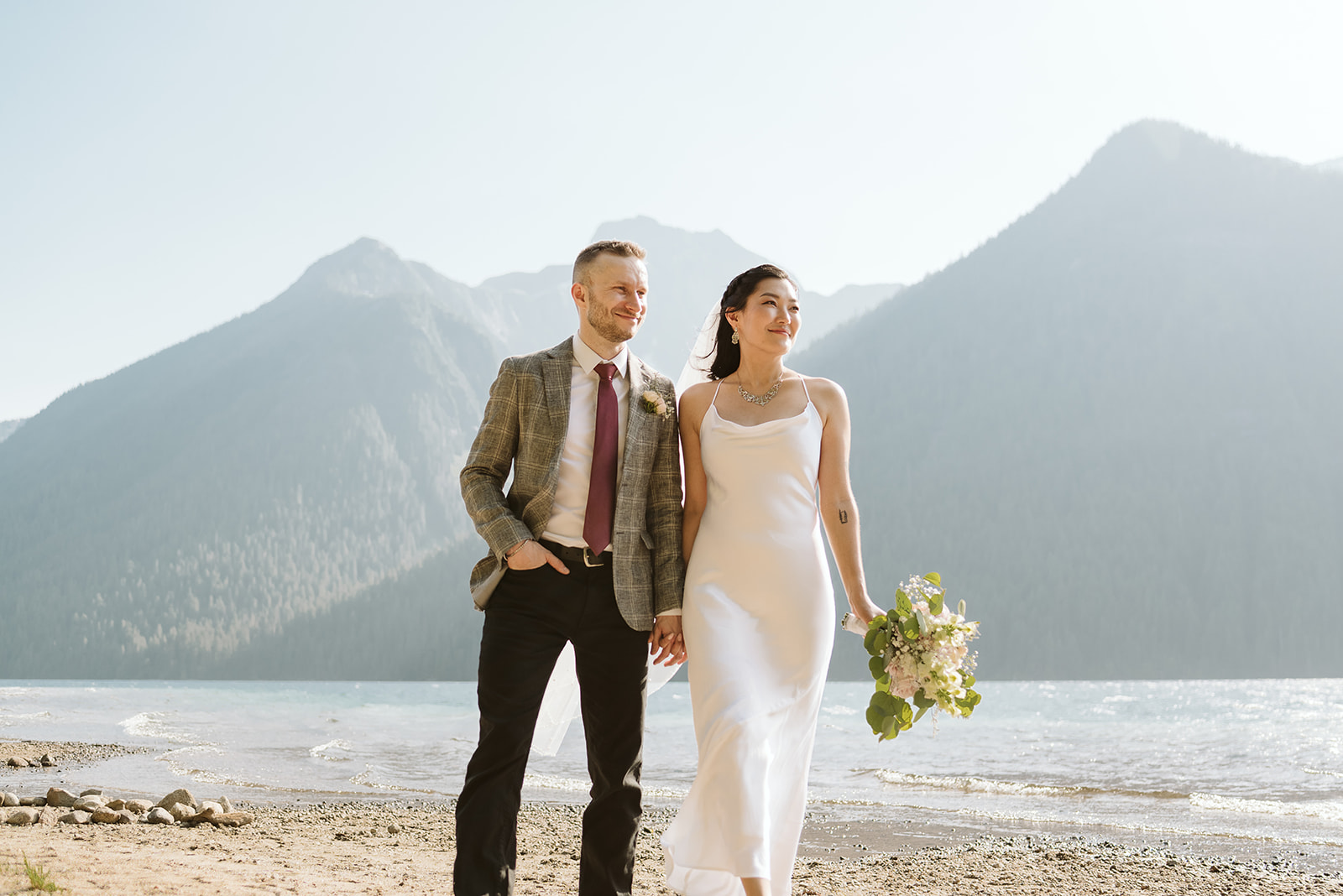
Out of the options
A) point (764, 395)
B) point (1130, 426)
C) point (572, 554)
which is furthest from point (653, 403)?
point (1130, 426)

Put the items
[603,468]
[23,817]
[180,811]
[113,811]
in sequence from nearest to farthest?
[603,468], [23,817], [113,811], [180,811]

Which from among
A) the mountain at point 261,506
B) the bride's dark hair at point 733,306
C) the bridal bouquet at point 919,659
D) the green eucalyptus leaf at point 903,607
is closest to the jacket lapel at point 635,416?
the bride's dark hair at point 733,306

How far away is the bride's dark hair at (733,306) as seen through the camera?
453cm

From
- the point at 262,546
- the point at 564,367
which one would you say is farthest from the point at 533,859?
the point at 262,546

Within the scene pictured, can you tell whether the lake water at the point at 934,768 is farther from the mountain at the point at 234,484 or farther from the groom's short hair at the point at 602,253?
the mountain at the point at 234,484

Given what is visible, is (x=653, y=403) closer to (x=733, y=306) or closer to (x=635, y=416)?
(x=635, y=416)

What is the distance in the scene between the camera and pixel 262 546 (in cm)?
13462

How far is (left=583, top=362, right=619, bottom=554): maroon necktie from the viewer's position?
13.5ft

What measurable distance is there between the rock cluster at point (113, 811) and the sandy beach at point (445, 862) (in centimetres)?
12

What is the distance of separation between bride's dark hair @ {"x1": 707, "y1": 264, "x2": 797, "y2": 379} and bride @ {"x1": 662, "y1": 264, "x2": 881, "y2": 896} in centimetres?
1

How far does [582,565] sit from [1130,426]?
11792 cm

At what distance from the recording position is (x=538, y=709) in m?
Result: 4.07

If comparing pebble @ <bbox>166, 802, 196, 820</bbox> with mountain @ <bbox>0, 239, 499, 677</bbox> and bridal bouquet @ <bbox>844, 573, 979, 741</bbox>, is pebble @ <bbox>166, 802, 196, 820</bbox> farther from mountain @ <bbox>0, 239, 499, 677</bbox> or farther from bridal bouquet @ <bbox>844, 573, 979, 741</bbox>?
mountain @ <bbox>0, 239, 499, 677</bbox>

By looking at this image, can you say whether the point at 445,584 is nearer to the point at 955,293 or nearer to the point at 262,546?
the point at 262,546
